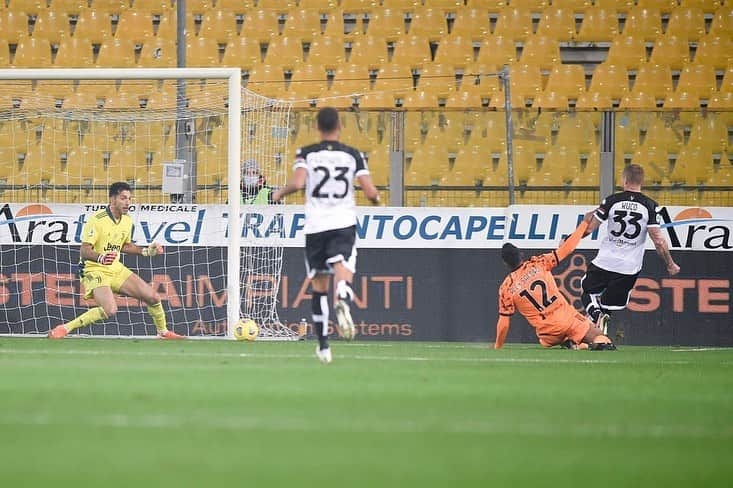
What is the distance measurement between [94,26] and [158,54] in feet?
5.59

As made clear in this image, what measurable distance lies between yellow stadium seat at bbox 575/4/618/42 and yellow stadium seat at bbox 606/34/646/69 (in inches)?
12.6

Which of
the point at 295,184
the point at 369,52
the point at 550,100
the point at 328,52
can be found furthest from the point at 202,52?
the point at 295,184

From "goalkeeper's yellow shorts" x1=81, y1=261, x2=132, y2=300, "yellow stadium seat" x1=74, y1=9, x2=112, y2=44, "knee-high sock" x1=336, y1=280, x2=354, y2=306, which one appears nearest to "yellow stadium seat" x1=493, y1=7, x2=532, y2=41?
"yellow stadium seat" x1=74, y1=9, x2=112, y2=44

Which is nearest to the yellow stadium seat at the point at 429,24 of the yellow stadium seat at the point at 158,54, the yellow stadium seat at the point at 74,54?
the yellow stadium seat at the point at 158,54

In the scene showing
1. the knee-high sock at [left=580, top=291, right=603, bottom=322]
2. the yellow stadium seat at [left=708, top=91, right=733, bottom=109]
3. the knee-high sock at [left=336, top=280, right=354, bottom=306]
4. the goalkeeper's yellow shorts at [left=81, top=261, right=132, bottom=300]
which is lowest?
the knee-high sock at [left=580, top=291, right=603, bottom=322]

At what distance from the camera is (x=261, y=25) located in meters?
21.5

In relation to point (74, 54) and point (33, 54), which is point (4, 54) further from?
point (74, 54)

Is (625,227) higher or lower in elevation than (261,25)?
lower

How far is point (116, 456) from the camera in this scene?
4387 mm

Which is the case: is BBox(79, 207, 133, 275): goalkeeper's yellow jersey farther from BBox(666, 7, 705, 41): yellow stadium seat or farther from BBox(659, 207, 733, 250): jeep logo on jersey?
BBox(666, 7, 705, 41): yellow stadium seat

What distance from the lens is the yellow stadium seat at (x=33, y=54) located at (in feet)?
70.5

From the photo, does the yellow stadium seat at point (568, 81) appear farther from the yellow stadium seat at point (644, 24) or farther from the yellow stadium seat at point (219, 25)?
the yellow stadium seat at point (219, 25)

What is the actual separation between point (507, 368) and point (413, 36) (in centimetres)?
1268

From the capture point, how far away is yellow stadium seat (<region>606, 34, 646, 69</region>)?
20.4 m
